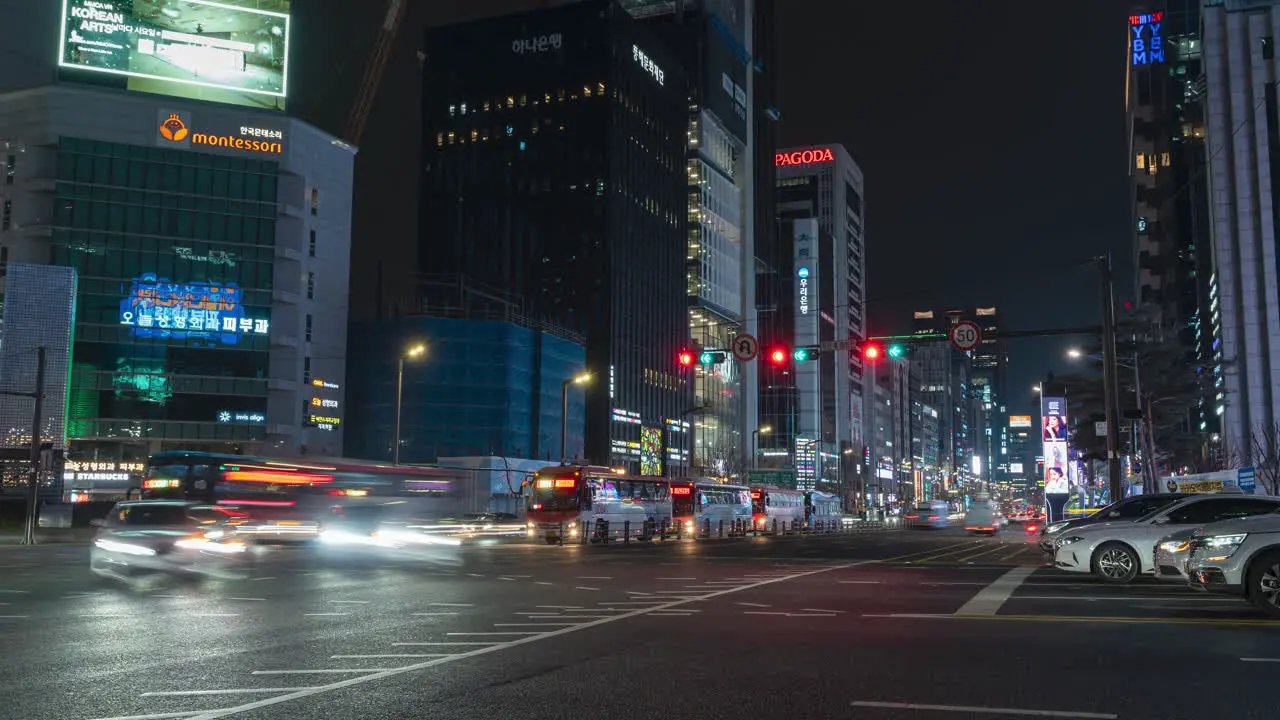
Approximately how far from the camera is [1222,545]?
14.9m

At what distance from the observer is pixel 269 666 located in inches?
436

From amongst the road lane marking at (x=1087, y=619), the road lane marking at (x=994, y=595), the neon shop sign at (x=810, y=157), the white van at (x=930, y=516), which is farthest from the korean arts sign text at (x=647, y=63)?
the road lane marking at (x=1087, y=619)

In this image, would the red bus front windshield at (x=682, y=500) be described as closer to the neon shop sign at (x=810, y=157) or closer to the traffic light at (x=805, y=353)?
the traffic light at (x=805, y=353)

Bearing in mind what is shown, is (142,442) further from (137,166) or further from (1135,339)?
(1135,339)

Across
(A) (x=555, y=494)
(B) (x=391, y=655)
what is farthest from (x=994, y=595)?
(A) (x=555, y=494)

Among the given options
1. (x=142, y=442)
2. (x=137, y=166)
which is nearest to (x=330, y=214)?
(x=137, y=166)

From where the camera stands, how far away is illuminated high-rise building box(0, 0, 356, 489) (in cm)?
7819

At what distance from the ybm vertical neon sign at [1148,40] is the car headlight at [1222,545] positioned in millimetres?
115650

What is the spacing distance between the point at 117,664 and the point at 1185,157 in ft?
379

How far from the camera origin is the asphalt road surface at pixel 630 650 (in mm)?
8984

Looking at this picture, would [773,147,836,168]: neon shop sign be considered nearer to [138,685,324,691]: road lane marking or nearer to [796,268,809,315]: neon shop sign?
[796,268,809,315]: neon shop sign

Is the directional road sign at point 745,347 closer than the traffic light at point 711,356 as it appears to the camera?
Yes

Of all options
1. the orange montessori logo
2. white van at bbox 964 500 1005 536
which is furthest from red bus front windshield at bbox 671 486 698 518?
the orange montessori logo

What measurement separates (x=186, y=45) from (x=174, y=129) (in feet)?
21.7
